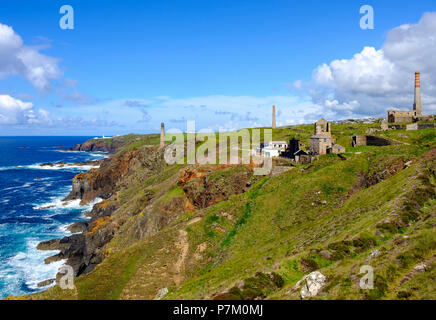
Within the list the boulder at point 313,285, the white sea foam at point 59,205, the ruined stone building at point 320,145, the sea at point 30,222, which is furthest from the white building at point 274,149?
the white sea foam at point 59,205

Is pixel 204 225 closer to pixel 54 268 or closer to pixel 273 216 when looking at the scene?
pixel 273 216

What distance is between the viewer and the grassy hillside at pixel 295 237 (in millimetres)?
15695

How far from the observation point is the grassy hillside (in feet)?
51.5

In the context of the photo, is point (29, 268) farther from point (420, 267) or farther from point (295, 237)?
point (420, 267)

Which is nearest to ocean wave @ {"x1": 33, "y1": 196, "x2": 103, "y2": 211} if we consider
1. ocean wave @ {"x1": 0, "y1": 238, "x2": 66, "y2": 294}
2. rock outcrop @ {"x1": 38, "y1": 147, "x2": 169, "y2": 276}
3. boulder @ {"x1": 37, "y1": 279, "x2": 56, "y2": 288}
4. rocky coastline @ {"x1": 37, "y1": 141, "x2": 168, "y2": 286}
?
rocky coastline @ {"x1": 37, "y1": 141, "x2": 168, "y2": 286}

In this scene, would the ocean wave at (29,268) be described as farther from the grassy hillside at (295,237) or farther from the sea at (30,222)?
the grassy hillside at (295,237)

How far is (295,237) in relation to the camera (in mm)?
27906

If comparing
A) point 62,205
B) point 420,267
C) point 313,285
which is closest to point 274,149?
point 313,285

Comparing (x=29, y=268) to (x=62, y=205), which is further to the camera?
(x=62, y=205)

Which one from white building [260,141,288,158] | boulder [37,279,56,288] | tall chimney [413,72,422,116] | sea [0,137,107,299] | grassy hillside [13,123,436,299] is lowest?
boulder [37,279,56,288]

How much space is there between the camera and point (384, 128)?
7288 cm

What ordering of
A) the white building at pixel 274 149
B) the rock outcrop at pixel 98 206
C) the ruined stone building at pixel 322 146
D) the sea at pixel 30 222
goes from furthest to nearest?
the white building at pixel 274 149
the rock outcrop at pixel 98 206
the ruined stone building at pixel 322 146
the sea at pixel 30 222

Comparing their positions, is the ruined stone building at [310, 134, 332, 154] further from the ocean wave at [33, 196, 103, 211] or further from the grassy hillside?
the ocean wave at [33, 196, 103, 211]

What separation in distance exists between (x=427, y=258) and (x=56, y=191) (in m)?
121
